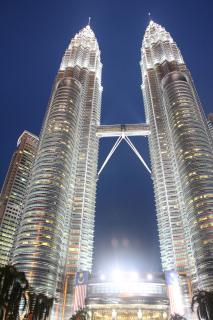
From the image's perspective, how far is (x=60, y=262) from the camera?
436 ft

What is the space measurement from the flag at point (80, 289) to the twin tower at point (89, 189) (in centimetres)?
679

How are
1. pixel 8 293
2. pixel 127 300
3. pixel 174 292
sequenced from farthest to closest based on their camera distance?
1. pixel 127 300
2. pixel 174 292
3. pixel 8 293

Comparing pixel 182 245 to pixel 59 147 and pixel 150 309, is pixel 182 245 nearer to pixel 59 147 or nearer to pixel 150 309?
pixel 150 309

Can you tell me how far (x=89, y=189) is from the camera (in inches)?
6280

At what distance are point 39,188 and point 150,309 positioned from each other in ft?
224

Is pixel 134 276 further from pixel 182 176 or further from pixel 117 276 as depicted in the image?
pixel 182 176

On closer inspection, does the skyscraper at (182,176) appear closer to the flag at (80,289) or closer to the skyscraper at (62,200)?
the skyscraper at (62,200)

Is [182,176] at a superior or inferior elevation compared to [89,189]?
inferior

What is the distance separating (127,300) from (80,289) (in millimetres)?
19043

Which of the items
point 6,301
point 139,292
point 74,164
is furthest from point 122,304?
point 6,301

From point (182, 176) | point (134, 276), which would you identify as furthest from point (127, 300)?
point (182, 176)

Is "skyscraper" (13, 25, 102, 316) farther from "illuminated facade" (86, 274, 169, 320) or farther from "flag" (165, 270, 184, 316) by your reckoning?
"flag" (165, 270, 184, 316)

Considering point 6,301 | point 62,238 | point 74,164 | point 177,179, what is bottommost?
point 6,301

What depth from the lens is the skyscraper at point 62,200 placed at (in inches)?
4727
